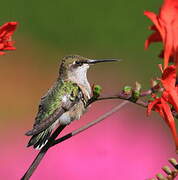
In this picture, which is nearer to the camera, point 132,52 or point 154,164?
point 154,164

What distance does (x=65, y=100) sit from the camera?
85.2 inches

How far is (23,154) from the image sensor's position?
12.4ft

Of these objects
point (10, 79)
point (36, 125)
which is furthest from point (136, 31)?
point (36, 125)

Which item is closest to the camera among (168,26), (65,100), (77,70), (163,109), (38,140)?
(163,109)

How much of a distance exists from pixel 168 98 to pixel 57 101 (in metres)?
0.65

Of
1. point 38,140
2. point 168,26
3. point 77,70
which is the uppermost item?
point 168,26

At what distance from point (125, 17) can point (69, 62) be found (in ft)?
17.6

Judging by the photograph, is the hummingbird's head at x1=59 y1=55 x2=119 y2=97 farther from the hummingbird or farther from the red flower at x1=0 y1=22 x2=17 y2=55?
the red flower at x1=0 y1=22 x2=17 y2=55

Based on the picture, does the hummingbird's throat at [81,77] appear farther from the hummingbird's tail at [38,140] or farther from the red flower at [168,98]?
the red flower at [168,98]

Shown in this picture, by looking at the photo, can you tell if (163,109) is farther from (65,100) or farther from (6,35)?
(65,100)

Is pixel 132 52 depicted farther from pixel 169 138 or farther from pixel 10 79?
pixel 169 138

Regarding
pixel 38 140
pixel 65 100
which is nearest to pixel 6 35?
pixel 38 140

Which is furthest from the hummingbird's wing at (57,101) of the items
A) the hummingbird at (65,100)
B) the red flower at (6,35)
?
the red flower at (6,35)

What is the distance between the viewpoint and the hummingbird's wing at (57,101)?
2053 mm
